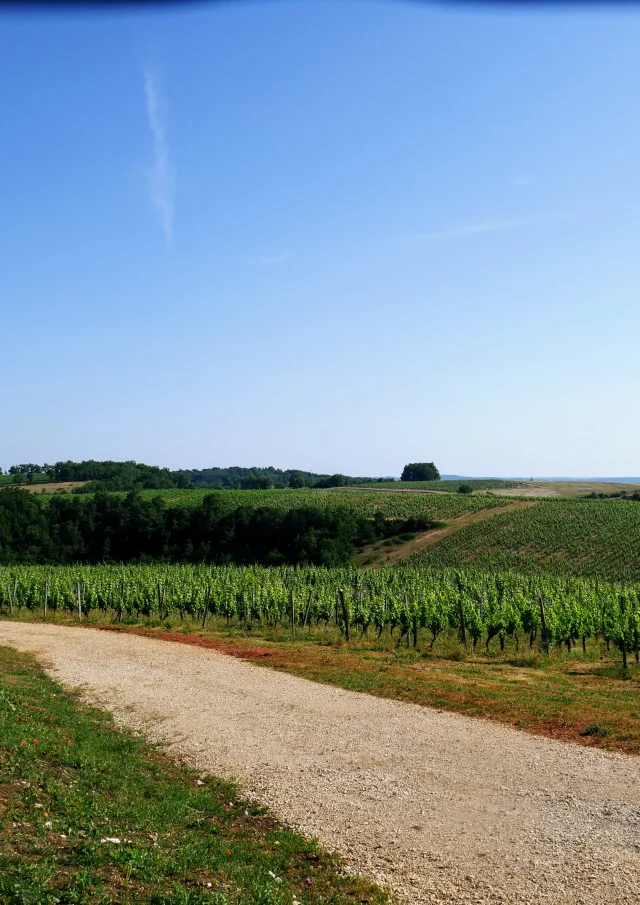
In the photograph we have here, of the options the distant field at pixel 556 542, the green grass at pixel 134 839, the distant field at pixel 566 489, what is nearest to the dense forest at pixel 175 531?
the distant field at pixel 556 542

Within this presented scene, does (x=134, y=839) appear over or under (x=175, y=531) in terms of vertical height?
over

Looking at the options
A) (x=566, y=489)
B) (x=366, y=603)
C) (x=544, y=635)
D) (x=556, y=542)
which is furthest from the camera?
(x=566, y=489)

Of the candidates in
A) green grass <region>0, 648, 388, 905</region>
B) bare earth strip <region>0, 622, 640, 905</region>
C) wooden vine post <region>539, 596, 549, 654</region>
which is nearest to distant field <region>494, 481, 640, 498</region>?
wooden vine post <region>539, 596, 549, 654</region>

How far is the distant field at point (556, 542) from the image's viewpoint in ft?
194

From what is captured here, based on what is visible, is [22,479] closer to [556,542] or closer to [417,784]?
[556,542]

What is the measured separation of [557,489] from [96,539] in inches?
2886

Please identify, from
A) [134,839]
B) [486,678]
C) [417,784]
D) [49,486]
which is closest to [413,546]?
[486,678]

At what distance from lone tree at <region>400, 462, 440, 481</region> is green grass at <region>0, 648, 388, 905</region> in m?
154

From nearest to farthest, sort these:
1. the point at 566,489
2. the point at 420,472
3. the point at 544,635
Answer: the point at 544,635, the point at 566,489, the point at 420,472

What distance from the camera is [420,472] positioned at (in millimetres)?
165375

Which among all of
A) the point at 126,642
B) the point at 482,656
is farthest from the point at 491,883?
the point at 126,642

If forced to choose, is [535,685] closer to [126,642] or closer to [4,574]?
[126,642]

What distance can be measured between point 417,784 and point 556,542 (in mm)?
60483

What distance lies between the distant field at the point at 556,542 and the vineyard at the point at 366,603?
18169mm
